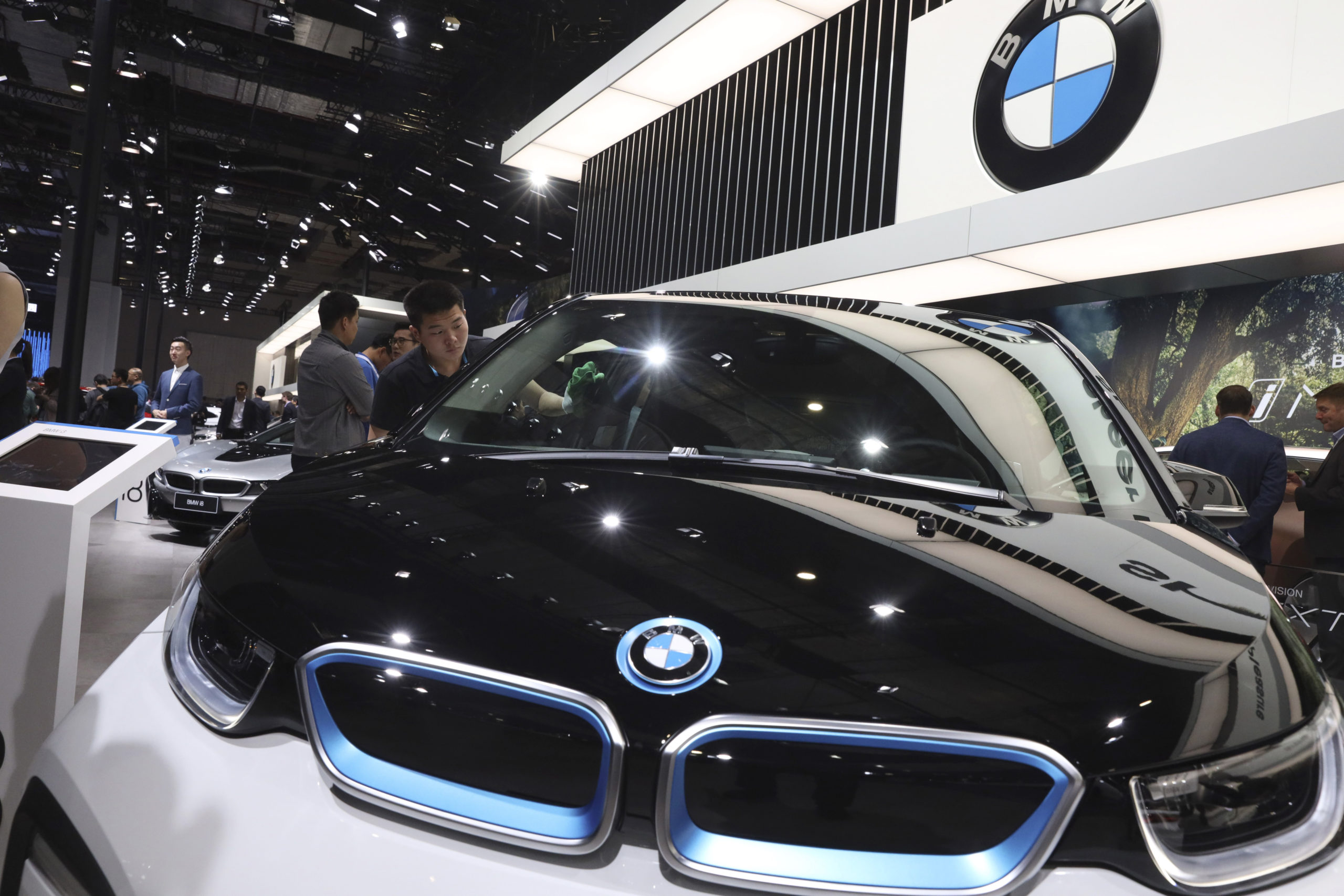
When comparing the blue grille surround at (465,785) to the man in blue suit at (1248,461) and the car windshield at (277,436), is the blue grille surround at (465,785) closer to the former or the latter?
the man in blue suit at (1248,461)

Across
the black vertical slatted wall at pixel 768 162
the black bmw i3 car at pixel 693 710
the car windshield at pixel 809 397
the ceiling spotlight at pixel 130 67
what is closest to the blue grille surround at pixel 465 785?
the black bmw i3 car at pixel 693 710

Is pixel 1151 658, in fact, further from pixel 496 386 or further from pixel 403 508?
pixel 496 386

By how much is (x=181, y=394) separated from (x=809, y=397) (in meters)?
9.05

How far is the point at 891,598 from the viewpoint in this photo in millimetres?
1032

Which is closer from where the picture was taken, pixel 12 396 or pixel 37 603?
pixel 37 603

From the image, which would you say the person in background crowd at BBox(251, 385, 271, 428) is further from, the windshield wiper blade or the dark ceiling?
the windshield wiper blade

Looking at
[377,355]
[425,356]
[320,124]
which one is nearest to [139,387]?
[320,124]

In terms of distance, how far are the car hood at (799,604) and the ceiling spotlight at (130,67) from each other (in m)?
14.4

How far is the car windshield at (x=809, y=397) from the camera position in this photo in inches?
65.8

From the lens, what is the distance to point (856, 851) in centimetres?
82

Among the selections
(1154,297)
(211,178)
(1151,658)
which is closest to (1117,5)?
(1154,297)

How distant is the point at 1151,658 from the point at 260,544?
42.2 inches

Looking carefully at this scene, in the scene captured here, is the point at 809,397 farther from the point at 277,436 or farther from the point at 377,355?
the point at 277,436

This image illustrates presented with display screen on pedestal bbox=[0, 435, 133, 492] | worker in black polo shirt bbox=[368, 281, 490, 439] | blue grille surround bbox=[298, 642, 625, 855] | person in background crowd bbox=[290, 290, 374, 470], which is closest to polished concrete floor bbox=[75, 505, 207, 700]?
display screen on pedestal bbox=[0, 435, 133, 492]
